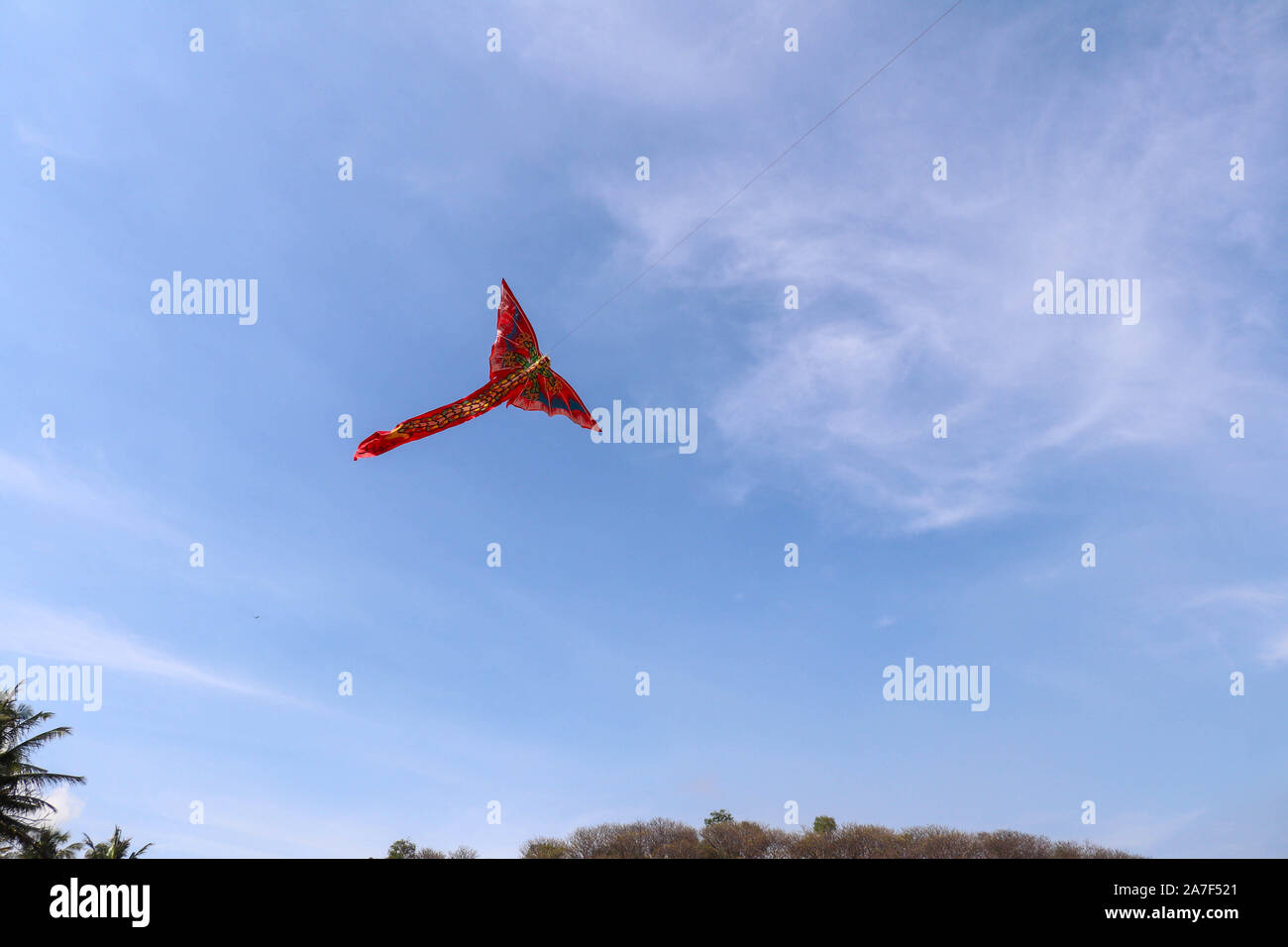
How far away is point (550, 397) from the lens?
1753cm

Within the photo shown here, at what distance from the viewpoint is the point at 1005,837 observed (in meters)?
50.8

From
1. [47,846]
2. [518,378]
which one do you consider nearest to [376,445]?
[518,378]

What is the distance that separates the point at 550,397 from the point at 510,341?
1.42 m

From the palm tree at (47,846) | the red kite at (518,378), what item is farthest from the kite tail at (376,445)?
the palm tree at (47,846)

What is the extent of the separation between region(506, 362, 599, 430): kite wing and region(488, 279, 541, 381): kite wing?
397mm

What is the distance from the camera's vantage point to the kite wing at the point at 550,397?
17078 mm

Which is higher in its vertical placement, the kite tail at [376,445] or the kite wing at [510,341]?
the kite wing at [510,341]

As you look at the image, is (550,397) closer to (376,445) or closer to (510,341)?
(510,341)

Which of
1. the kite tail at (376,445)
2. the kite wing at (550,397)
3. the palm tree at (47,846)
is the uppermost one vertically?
the kite wing at (550,397)

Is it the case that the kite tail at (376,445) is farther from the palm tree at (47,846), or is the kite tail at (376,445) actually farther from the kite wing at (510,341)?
the palm tree at (47,846)

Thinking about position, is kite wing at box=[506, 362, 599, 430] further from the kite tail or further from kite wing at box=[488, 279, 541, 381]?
the kite tail

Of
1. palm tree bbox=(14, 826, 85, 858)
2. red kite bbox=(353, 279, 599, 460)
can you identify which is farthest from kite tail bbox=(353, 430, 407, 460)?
palm tree bbox=(14, 826, 85, 858)

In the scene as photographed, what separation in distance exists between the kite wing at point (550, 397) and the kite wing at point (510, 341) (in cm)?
40

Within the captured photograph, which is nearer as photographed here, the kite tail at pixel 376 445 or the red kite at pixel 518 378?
the kite tail at pixel 376 445
